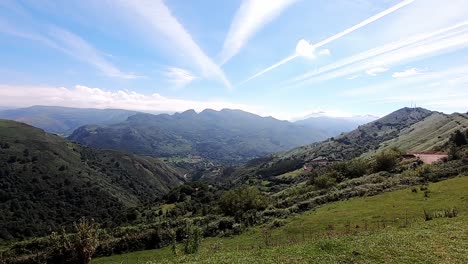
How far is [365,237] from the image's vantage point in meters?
28.5

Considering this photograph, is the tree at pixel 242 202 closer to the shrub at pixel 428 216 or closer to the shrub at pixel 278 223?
the shrub at pixel 278 223

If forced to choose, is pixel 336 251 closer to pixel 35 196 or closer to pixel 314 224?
pixel 314 224

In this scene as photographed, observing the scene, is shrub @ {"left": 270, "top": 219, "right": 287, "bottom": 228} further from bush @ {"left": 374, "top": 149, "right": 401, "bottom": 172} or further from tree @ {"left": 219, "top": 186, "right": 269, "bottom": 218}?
bush @ {"left": 374, "top": 149, "right": 401, "bottom": 172}

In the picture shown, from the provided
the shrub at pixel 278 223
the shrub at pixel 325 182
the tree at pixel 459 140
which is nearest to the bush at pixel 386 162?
the shrub at pixel 325 182

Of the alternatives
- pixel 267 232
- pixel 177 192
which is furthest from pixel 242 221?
pixel 177 192

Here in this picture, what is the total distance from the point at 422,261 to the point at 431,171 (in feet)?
127

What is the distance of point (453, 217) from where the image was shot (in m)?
34.0

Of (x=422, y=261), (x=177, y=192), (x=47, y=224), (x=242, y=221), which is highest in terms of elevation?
(x=422, y=261)

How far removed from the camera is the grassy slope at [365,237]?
24438 millimetres

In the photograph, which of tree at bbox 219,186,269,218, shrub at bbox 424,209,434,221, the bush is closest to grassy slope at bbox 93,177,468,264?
shrub at bbox 424,209,434,221

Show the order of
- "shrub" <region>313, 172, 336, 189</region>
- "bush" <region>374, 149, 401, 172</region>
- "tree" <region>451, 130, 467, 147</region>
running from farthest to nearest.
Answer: "tree" <region>451, 130, 467, 147</region>, "bush" <region>374, 149, 401, 172</region>, "shrub" <region>313, 172, 336, 189</region>

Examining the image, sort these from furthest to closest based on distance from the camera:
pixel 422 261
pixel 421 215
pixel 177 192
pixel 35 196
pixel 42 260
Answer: pixel 35 196 → pixel 177 192 → pixel 42 260 → pixel 421 215 → pixel 422 261

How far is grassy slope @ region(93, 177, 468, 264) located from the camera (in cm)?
2444

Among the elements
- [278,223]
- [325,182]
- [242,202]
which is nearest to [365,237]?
[278,223]
